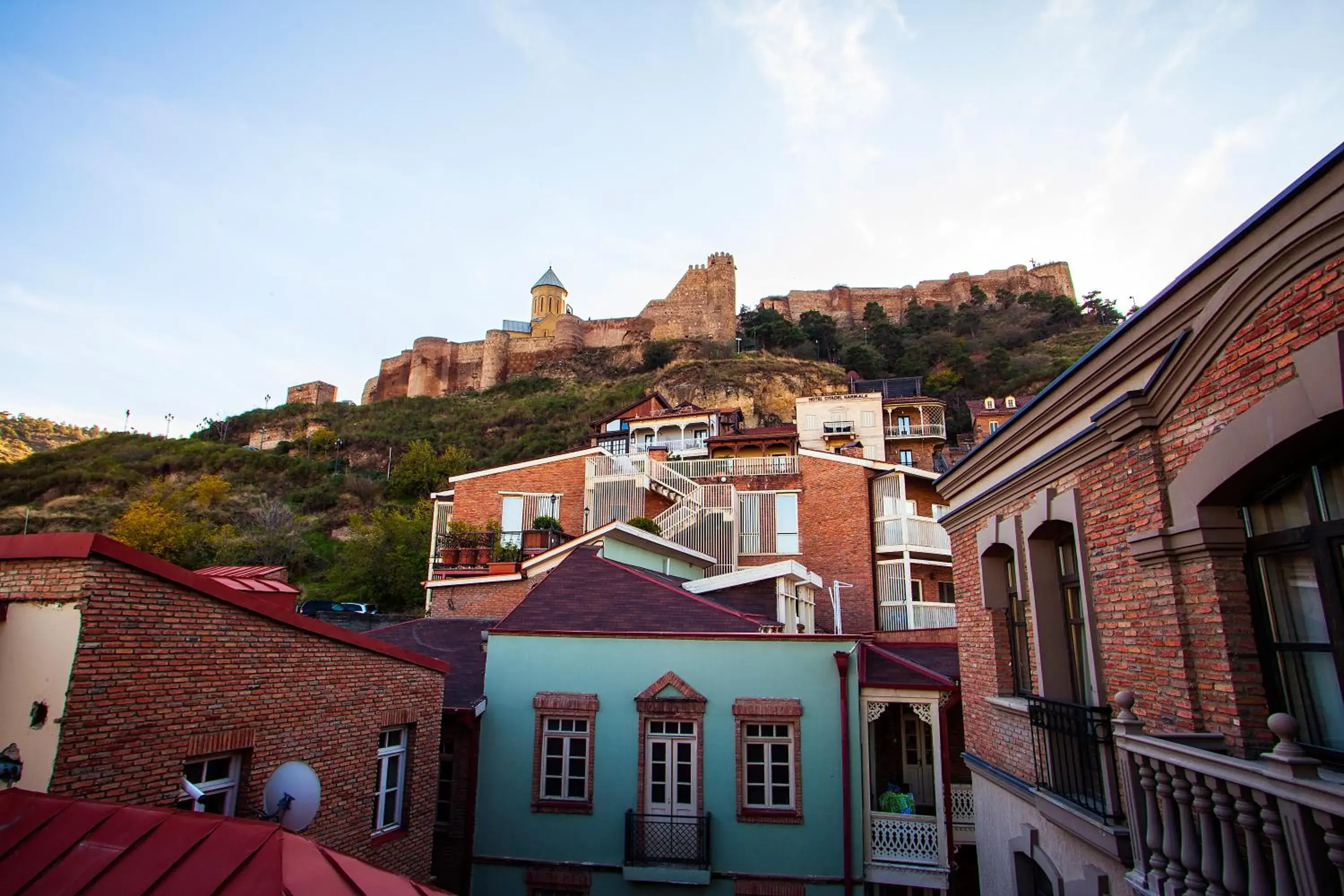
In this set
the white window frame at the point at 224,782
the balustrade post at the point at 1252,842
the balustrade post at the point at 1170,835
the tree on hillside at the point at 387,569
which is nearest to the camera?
the balustrade post at the point at 1252,842

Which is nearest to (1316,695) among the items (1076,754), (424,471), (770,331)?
(1076,754)

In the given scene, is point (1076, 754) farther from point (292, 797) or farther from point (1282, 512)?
point (292, 797)

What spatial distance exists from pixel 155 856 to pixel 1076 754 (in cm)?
665

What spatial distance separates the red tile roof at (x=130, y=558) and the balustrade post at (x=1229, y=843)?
734 centimetres

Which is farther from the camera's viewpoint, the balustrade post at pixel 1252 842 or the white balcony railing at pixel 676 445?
the white balcony railing at pixel 676 445

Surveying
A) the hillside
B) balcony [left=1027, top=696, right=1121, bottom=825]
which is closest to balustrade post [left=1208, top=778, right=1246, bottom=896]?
balcony [left=1027, top=696, right=1121, bottom=825]

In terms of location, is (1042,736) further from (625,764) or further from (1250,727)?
(625,764)

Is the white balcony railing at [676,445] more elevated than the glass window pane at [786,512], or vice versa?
the white balcony railing at [676,445]

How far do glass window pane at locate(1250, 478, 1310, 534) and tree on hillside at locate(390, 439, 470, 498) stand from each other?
168 feet

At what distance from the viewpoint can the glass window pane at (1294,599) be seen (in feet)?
13.6

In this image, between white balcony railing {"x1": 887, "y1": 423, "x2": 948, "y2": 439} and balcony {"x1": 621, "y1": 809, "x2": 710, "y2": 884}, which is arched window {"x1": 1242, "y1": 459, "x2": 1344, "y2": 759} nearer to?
balcony {"x1": 621, "y1": 809, "x2": 710, "y2": 884}

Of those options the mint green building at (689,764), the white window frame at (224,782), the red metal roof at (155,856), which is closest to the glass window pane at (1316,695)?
the red metal roof at (155,856)

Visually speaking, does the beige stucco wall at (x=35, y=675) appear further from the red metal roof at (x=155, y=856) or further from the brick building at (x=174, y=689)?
the red metal roof at (x=155, y=856)

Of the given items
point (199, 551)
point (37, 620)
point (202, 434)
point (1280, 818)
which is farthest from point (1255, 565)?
point (202, 434)
